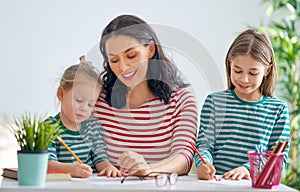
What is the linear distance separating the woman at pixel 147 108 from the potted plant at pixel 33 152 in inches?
10.8

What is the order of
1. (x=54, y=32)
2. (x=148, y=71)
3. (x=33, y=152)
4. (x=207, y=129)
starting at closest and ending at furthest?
(x=33, y=152)
(x=148, y=71)
(x=207, y=129)
(x=54, y=32)

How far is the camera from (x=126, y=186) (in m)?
1.57

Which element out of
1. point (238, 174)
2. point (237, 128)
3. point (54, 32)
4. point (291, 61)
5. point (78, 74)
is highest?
point (54, 32)

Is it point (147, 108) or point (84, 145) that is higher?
point (147, 108)

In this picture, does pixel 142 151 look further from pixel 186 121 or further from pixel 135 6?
pixel 135 6

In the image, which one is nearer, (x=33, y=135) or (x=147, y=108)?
(x=33, y=135)

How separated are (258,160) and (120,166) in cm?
41

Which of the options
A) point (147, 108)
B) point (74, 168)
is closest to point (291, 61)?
point (147, 108)

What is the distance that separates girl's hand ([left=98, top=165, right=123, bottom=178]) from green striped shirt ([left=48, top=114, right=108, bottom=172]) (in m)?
0.09

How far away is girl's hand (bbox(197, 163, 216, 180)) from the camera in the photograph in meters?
1.74

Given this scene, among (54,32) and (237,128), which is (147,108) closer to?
(237,128)

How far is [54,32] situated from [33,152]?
2.91 m

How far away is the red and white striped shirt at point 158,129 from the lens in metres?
1.85

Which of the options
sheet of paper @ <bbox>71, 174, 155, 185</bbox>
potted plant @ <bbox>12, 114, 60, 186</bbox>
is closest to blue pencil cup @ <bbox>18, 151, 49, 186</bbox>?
potted plant @ <bbox>12, 114, 60, 186</bbox>
